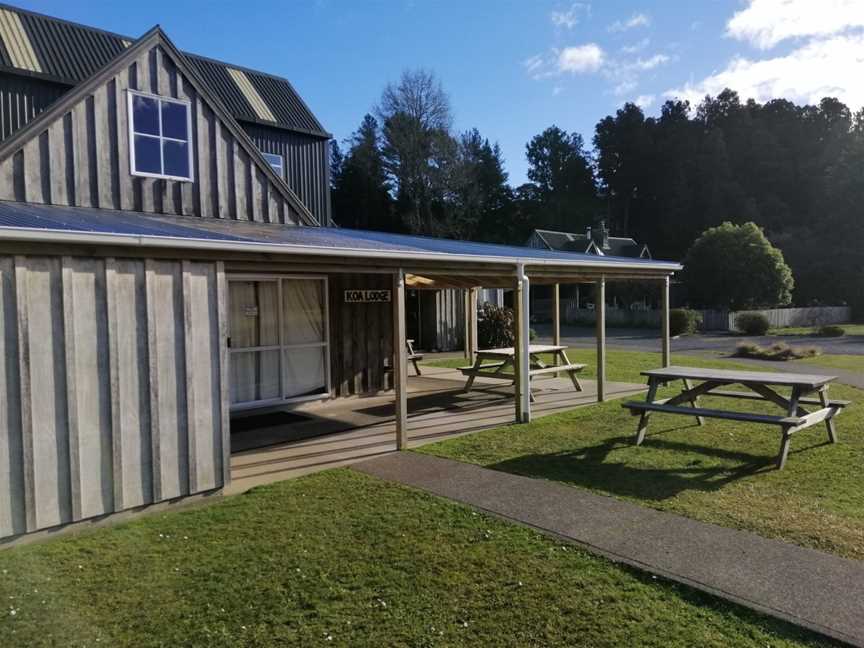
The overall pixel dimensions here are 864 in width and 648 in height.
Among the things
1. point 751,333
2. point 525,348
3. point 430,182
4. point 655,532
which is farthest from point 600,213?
point 655,532

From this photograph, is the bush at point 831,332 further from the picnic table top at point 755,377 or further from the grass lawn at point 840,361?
the picnic table top at point 755,377

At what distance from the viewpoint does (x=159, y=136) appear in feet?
31.0

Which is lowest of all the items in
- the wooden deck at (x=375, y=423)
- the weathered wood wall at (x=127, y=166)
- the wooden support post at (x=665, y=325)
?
the wooden deck at (x=375, y=423)

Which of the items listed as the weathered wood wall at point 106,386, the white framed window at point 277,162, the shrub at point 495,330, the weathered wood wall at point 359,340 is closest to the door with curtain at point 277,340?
the weathered wood wall at point 359,340

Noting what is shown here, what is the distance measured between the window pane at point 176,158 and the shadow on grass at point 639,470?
641 centimetres


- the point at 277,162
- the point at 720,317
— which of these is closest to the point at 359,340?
the point at 277,162

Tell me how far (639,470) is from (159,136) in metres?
8.05

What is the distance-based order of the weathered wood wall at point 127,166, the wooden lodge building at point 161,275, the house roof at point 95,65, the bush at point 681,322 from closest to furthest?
the wooden lodge building at point 161,275 < the weathered wood wall at point 127,166 < the house roof at point 95,65 < the bush at point 681,322

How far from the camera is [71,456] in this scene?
5.02 meters

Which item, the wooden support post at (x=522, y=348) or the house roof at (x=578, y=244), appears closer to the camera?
the wooden support post at (x=522, y=348)

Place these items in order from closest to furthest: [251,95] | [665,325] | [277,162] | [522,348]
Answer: [522,348], [665,325], [277,162], [251,95]

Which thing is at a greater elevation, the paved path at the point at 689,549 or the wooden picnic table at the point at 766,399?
the wooden picnic table at the point at 766,399

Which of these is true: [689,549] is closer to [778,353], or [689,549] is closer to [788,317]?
[778,353]

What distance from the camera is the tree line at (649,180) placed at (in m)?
46.8
